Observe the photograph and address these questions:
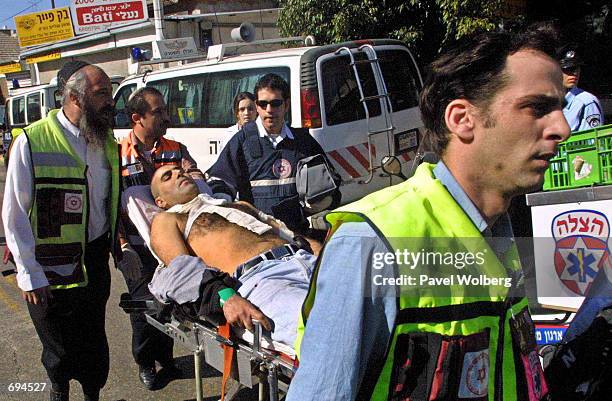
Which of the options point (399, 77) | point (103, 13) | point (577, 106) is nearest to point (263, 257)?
point (577, 106)

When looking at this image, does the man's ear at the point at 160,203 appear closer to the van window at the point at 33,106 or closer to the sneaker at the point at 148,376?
the sneaker at the point at 148,376

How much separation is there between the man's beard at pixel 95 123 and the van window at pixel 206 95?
3711 mm

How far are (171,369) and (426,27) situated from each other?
7.64 m

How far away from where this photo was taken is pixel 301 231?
4.20 metres

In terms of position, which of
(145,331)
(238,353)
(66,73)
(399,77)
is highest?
(399,77)

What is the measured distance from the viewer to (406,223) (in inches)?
45.0

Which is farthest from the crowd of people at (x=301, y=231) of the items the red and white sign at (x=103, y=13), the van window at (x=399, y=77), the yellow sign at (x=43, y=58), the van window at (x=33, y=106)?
the yellow sign at (x=43, y=58)

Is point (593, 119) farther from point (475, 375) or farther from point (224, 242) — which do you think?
point (475, 375)

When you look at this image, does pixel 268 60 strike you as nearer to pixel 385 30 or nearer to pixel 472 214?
pixel 385 30

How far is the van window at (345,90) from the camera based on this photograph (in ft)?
21.4

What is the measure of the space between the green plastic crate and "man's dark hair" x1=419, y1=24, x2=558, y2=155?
1.54m

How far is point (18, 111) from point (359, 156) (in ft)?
43.3

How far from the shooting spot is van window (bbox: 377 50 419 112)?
7.18 metres

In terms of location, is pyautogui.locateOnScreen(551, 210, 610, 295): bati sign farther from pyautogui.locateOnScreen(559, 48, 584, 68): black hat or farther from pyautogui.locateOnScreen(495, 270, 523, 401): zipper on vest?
pyautogui.locateOnScreen(559, 48, 584, 68): black hat
